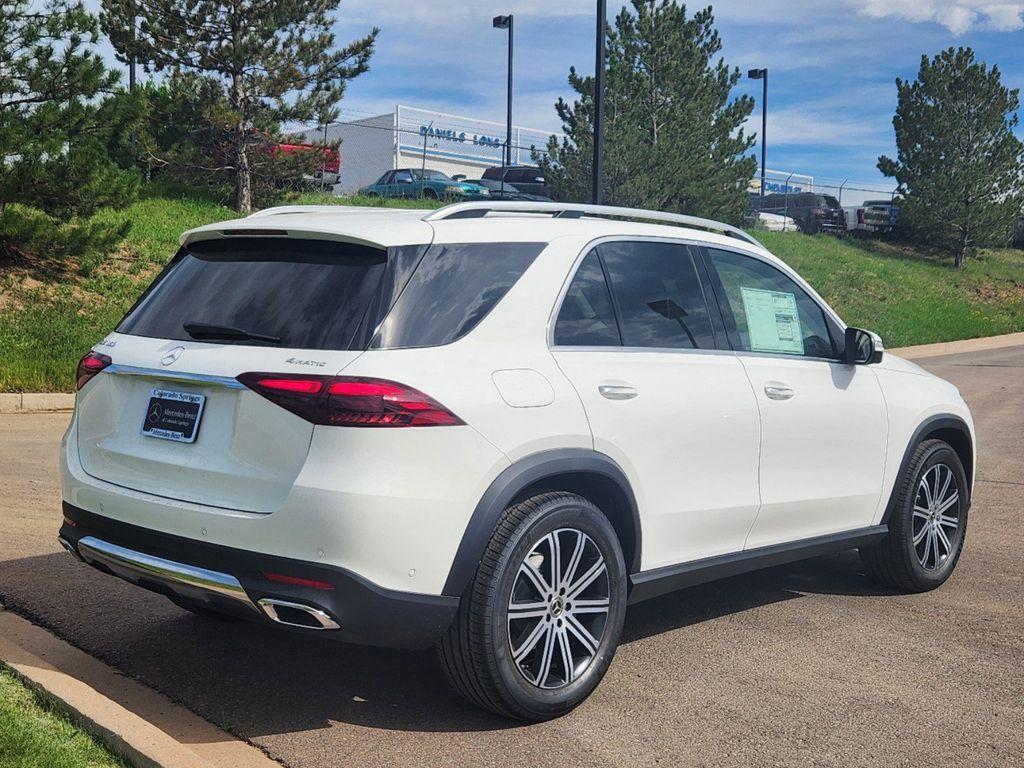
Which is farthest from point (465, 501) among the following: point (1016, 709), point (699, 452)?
point (1016, 709)

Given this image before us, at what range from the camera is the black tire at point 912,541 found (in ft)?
19.5

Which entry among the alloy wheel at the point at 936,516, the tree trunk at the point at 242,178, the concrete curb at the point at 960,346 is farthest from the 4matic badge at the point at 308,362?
the concrete curb at the point at 960,346

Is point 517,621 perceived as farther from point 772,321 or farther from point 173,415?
point 772,321

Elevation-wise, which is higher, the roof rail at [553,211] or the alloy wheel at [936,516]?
the roof rail at [553,211]

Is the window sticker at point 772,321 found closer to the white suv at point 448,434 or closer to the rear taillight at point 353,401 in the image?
the white suv at point 448,434

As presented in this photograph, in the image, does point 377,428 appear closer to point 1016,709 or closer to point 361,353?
point 361,353

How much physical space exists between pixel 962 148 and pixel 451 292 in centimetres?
3575

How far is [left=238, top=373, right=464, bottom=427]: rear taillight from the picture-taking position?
12.2 ft

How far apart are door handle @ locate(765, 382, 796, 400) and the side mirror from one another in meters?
0.53

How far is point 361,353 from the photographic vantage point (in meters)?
3.81

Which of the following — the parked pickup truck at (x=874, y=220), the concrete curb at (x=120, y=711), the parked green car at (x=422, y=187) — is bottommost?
the concrete curb at (x=120, y=711)

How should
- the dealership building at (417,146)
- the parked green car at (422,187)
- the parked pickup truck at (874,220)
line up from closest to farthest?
the parked green car at (422,187) < the parked pickup truck at (874,220) < the dealership building at (417,146)

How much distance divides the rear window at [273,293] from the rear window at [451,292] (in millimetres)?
93

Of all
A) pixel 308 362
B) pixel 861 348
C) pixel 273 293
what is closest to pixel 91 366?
pixel 273 293
